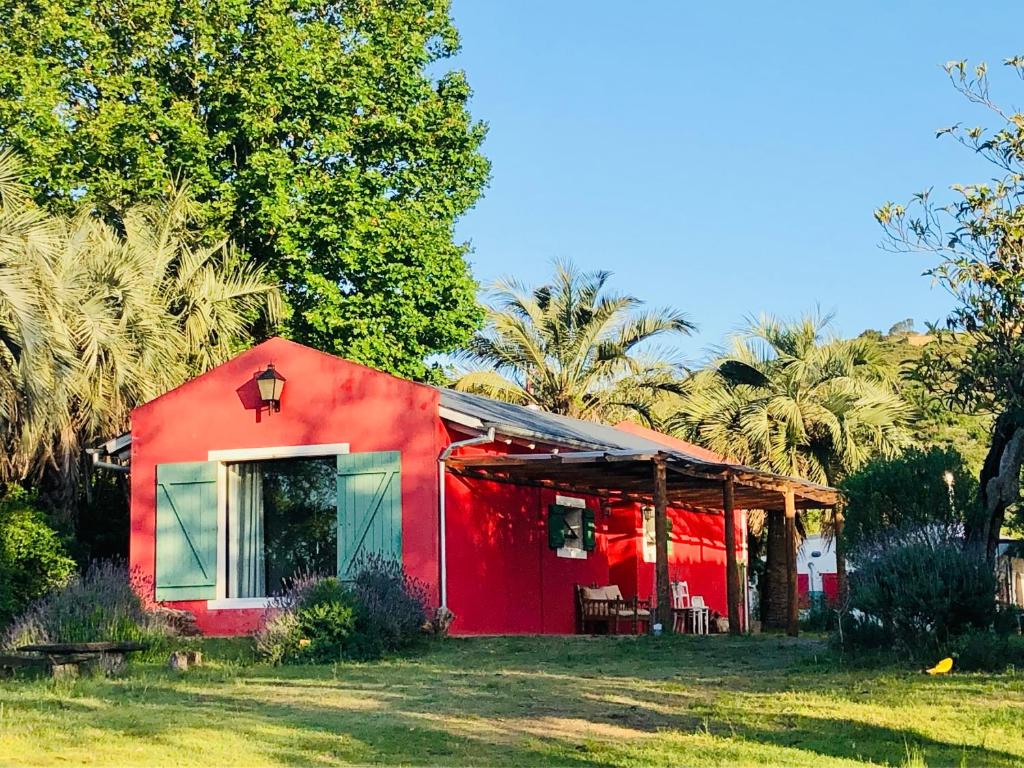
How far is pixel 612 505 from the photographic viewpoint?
22891 millimetres

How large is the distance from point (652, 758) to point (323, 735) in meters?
2.14

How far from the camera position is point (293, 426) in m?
18.2

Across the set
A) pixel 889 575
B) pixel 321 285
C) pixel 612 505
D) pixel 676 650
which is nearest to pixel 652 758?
pixel 889 575

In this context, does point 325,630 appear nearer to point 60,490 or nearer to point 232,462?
point 232,462

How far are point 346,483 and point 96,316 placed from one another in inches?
198

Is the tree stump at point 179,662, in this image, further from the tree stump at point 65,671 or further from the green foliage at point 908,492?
the green foliage at point 908,492

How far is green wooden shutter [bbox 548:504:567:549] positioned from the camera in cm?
2027

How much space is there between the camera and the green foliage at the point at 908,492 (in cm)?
1894

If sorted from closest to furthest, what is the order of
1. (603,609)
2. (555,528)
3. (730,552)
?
(730,552)
(555,528)
(603,609)

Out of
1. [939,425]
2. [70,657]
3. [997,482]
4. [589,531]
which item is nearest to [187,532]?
[70,657]

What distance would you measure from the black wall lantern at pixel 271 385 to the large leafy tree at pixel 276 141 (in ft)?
28.5

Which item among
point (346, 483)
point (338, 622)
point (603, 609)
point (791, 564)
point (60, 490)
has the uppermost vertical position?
point (60, 490)

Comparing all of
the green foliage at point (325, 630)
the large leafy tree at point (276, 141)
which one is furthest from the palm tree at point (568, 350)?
the green foliage at point (325, 630)

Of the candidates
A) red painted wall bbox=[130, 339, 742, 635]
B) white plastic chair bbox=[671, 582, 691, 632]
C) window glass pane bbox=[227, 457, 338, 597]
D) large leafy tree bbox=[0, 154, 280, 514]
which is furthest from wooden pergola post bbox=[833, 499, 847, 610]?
large leafy tree bbox=[0, 154, 280, 514]
